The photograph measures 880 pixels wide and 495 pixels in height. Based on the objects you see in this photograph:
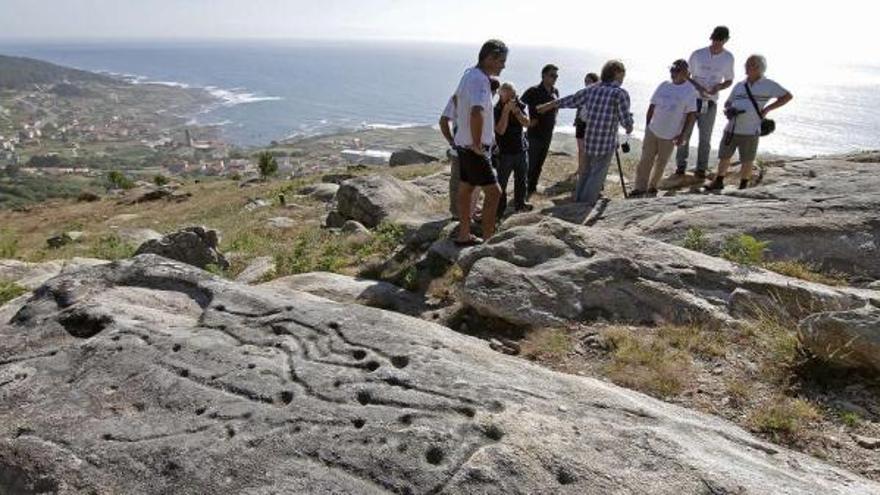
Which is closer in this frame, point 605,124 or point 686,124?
point 605,124

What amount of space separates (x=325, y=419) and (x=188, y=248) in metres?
10.2

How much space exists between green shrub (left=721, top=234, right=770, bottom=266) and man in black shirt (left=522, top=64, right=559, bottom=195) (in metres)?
5.38

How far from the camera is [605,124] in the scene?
13.9 m

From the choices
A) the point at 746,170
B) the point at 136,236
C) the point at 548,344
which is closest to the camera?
the point at 548,344

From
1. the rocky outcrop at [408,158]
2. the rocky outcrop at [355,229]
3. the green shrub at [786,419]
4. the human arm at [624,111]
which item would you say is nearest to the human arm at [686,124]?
the human arm at [624,111]

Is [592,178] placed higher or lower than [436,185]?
higher

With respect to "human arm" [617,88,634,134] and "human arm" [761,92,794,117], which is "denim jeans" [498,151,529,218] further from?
"human arm" [761,92,794,117]

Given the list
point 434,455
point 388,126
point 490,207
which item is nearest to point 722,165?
point 490,207

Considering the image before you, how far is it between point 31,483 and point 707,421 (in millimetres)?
6091

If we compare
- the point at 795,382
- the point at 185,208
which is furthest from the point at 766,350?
the point at 185,208

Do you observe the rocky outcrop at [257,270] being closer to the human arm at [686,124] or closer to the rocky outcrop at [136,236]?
the rocky outcrop at [136,236]

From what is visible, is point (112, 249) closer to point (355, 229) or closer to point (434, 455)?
point (355, 229)

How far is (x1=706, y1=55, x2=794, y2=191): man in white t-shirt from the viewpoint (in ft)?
47.0

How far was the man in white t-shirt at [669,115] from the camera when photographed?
1481 centimetres
